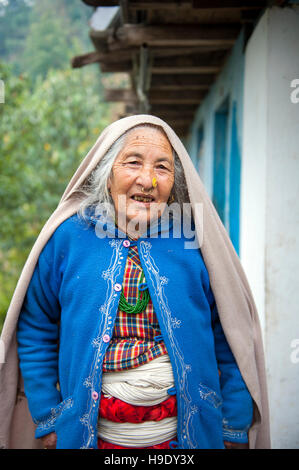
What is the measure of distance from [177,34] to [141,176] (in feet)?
7.96

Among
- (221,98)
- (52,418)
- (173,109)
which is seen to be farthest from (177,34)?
(173,109)

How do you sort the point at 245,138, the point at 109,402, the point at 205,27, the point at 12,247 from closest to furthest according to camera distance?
the point at 109,402
the point at 245,138
the point at 205,27
the point at 12,247

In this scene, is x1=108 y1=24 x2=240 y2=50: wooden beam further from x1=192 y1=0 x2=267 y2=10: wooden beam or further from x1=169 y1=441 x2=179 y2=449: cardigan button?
x1=169 y1=441 x2=179 y2=449: cardigan button

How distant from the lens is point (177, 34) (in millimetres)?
3713

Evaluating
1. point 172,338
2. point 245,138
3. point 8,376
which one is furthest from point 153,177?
point 245,138

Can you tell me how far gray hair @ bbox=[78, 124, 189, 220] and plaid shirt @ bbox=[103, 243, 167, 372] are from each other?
0.33 metres

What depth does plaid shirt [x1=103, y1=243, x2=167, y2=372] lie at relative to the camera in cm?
168

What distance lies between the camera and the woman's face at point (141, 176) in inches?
71.6

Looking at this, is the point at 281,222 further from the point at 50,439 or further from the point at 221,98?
the point at 221,98

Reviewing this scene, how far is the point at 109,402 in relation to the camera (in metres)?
1.68

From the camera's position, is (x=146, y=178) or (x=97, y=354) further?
(x=146, y=178)

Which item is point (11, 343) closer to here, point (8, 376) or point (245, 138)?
point (8, 376)

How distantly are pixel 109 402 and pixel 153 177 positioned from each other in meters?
0.92

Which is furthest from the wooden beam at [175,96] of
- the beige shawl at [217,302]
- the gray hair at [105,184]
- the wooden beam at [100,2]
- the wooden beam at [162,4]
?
the beige shawl at [217,302]
